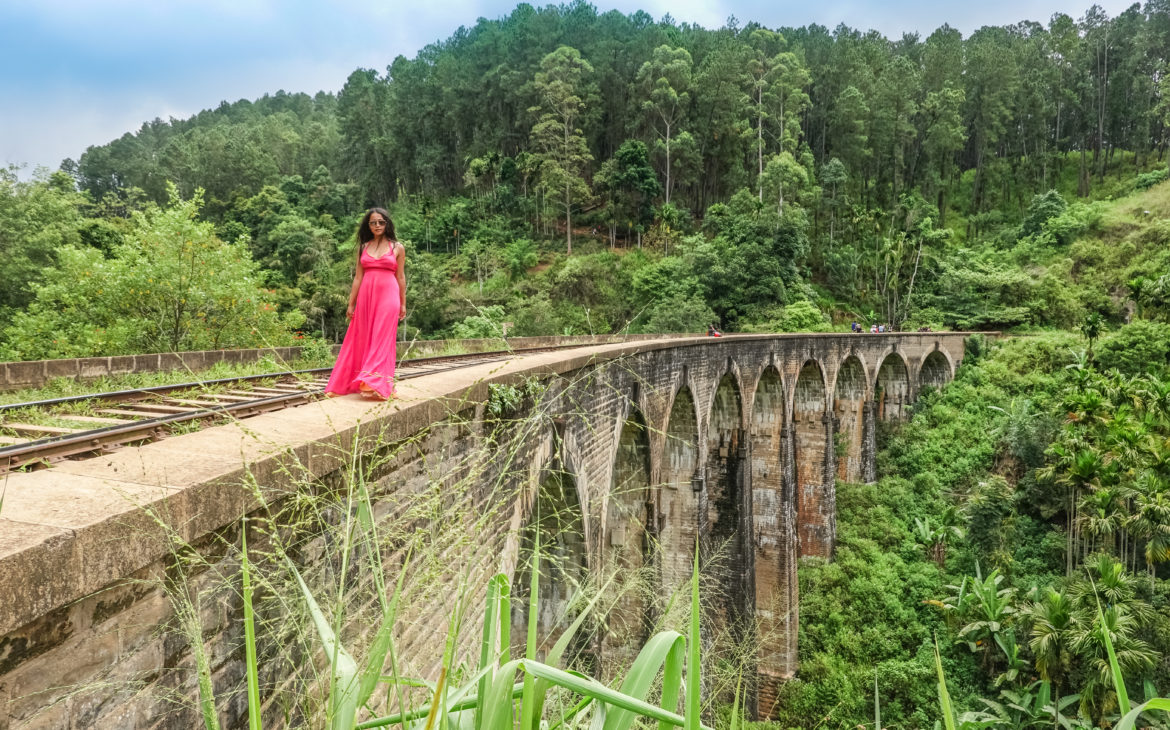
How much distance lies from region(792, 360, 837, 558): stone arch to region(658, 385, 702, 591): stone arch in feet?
24.2

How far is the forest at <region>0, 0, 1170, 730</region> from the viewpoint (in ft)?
38.8

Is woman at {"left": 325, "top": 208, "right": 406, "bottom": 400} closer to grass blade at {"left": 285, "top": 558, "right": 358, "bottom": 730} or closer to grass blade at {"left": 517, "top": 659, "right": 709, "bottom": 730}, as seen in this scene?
grass blade at {"left": 285, "top": 558, "right": 358, "bottom": 730}

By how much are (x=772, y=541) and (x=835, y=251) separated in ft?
78.8

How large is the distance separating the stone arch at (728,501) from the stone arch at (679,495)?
1408 mm

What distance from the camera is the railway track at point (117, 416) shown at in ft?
8.18

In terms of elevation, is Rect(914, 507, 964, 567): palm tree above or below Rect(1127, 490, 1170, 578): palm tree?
below

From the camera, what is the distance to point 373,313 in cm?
336

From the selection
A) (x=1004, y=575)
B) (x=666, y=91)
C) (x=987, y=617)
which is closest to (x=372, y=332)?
(x=987, y=617)

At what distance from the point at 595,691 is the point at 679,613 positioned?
2.00 metres

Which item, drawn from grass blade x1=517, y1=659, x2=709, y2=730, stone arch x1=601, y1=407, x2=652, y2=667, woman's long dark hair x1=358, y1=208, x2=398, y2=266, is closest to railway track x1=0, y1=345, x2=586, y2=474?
woman's long dark hair x1=358, y1=208, x2=398, y2=266

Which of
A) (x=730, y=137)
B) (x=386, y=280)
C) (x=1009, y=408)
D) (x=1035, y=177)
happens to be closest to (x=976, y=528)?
(x=1009, y=408)

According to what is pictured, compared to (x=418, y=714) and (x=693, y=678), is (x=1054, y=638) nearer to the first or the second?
(x=693, y=678)

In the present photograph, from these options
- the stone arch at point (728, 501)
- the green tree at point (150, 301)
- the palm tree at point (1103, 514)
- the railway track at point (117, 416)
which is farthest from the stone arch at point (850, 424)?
the railway track at point (117, 416)

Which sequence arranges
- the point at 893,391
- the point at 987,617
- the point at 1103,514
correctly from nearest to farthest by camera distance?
1. the point at 1103,514
2. the point at 987,617
3. the point at 893,391
